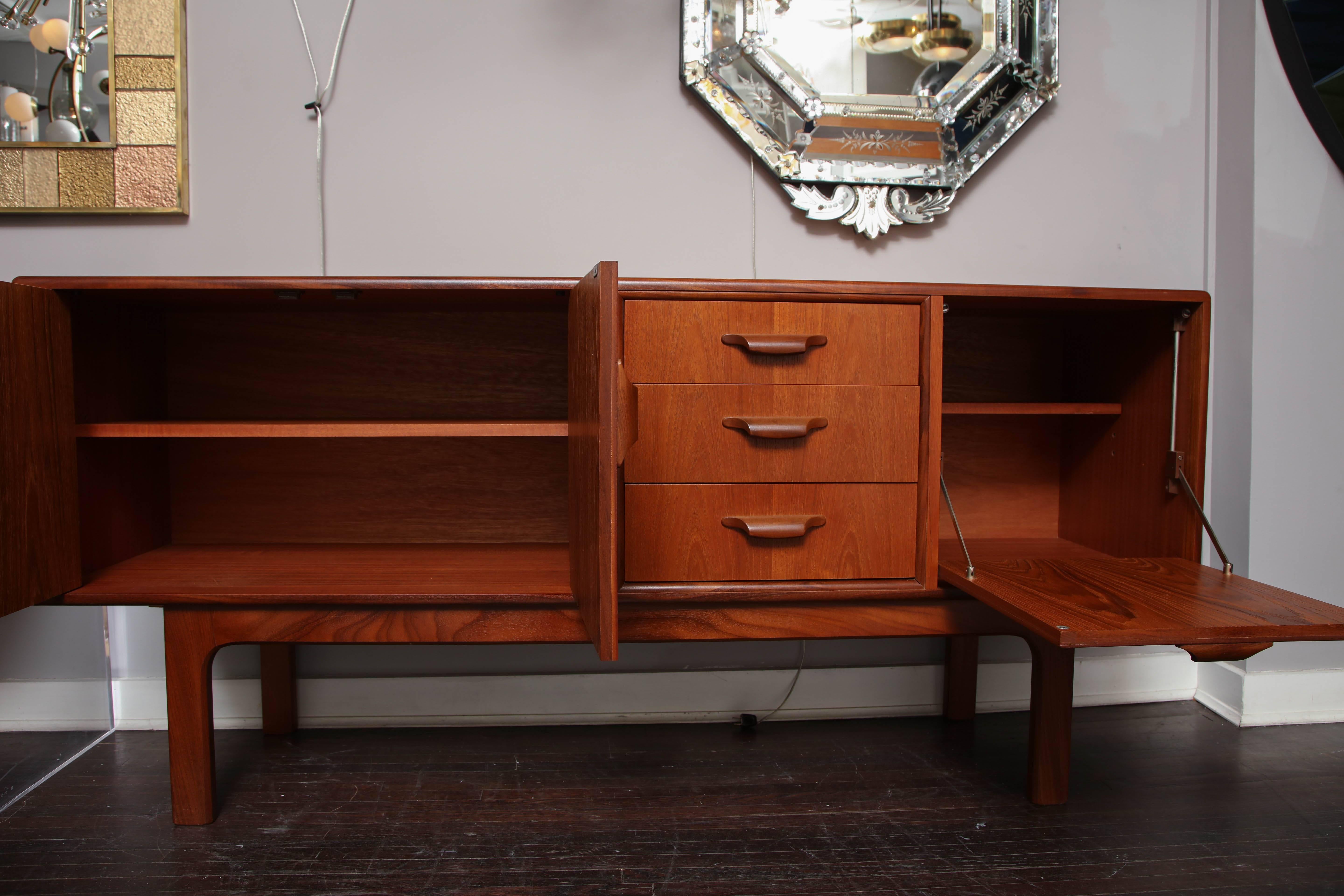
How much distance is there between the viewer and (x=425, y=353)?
174 centimetres

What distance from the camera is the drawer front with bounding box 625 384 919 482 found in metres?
1.29

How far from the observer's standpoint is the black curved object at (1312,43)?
5.82ft

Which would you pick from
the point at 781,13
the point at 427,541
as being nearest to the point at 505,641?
the point at 427,541

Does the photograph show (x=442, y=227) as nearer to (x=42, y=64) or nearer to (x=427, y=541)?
(x=427, y=541)

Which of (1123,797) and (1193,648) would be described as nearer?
(1193,648)

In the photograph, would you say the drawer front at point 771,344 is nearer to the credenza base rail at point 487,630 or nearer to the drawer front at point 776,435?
the drawer front at point 776,435

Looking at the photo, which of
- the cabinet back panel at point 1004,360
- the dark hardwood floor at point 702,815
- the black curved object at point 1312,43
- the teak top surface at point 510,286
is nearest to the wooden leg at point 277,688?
the dark hardwood floor at point 702,815

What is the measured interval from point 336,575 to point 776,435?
89cm

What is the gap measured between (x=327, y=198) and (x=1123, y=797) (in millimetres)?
2196

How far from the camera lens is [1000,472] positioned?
186 centimetres

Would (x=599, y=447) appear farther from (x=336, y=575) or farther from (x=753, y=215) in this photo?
(x=753, y=215)

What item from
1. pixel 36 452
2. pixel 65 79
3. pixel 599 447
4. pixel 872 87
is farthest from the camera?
pixel 872 87

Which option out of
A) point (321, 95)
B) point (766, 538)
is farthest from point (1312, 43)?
point (321, 95)

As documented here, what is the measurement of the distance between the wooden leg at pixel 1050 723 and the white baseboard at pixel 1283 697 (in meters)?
0.75
